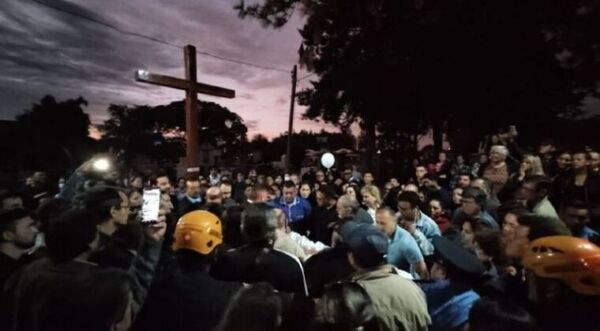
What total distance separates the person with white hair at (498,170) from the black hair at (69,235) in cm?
643

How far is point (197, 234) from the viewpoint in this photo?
291 cm

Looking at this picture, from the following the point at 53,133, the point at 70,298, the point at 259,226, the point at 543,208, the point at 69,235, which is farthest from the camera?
the point at 53,133

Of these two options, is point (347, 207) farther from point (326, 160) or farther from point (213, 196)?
point (326, 160)

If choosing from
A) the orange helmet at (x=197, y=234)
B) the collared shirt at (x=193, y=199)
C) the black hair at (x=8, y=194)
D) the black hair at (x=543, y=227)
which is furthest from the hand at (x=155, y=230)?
Answer: the collared shirt at (x=193, y=199)

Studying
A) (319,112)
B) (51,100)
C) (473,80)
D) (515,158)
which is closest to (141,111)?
(51,100)

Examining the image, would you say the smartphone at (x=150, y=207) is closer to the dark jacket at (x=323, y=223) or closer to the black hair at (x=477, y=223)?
the black hair at (x=477, y=223)

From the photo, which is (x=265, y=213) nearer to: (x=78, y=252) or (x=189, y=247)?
(x=189, y=247)

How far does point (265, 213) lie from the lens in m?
3.45

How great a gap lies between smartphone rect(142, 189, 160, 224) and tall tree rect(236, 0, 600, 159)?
13969 mm

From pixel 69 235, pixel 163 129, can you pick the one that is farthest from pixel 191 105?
pixel 163 129

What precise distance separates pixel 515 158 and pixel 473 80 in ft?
28.9

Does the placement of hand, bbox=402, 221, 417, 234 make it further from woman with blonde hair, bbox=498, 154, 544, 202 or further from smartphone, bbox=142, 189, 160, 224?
smartphone, bbox=142, 189, 160, 224

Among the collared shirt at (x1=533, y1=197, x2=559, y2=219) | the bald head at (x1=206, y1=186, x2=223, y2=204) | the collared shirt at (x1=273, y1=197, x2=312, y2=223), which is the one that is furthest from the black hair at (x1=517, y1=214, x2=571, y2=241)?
the bald head at (x1=206, y1=186, x2=223, y2=204)

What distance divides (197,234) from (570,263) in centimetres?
225
